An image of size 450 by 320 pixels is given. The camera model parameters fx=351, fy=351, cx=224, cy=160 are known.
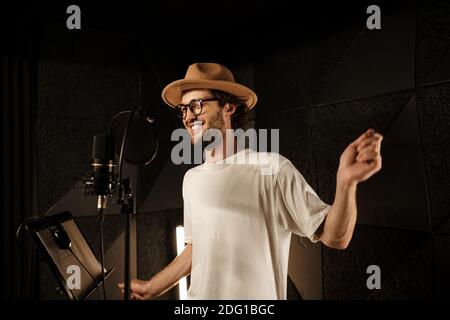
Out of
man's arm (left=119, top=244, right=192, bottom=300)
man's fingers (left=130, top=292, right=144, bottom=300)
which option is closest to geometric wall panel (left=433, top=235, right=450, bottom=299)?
man's arm (left=119, top=244, right=192, bottom=300)

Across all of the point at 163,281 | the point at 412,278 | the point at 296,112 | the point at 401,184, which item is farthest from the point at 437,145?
the point at 163,281

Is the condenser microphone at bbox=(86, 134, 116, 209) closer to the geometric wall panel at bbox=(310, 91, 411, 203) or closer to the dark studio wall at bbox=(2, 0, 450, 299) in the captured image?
the dark studio wall at bbox=(2, 0, 450, 299)

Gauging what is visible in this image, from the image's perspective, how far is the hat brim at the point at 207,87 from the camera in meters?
1.63

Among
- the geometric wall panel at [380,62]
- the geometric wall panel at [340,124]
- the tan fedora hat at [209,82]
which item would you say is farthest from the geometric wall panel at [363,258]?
the tan fedora hat at [209,82]

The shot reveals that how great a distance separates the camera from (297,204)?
4.54 ft

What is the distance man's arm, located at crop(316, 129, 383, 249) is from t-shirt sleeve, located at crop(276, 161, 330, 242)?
0.15 ft

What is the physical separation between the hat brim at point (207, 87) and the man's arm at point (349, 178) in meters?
0.67

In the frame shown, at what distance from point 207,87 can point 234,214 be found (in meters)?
0.61

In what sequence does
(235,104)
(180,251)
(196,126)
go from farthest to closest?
(180,251) → (235,104) → (196,126)

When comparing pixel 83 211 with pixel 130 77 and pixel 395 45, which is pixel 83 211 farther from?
pixel 395 45

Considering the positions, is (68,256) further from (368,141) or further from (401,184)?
(401,184)

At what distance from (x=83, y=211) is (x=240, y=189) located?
135 cm

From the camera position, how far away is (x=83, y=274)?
1427mm
